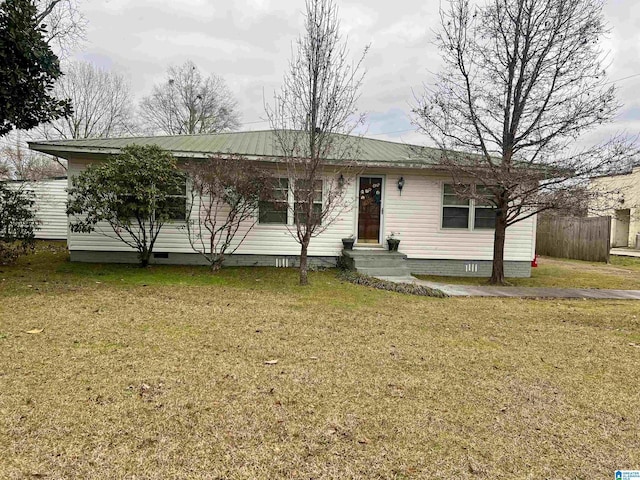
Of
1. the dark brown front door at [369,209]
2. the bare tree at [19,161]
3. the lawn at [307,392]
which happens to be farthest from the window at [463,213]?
the bare tree at [19,161]

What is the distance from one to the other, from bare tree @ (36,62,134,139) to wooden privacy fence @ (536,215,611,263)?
26.2 m

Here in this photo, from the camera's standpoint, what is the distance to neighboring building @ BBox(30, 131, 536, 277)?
9.62 meters

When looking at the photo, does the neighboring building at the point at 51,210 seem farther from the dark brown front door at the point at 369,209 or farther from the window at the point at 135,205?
the dark brown front door at the point at 369,209

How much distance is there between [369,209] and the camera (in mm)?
10188

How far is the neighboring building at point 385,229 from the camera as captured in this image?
962 cm

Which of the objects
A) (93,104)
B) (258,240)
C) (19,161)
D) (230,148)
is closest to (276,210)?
(258,240)

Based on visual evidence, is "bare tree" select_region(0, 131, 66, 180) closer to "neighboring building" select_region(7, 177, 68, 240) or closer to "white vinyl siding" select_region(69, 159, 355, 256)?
"neighboring building" select_region(7, 177, 68, 240)

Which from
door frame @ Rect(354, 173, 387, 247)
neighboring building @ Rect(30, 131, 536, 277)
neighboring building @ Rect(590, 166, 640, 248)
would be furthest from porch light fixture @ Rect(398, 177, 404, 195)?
neighboring building @ Rect(590, 166, 640, 248)

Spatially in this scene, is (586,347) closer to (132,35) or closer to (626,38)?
(626,38)

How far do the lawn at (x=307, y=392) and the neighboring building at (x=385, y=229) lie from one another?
4089mm

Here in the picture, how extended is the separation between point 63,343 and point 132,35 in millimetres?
16571

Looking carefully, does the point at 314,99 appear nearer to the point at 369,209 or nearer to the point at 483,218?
the point at 369,209

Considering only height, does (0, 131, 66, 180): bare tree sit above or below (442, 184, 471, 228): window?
above

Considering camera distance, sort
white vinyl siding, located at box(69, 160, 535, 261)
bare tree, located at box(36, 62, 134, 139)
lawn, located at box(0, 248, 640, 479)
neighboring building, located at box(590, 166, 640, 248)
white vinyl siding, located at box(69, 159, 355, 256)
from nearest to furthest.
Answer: lawn, located at box(0, 248, 640, 479) < white vinyl siding, located at box(69, 159, 355, 256) < white vinyl siding, located at box(69, 160, 535, 261) < neighboring building, located at box(590, 166, 640, 248) < bare tree, located at box(36, 62, 134, 139)
